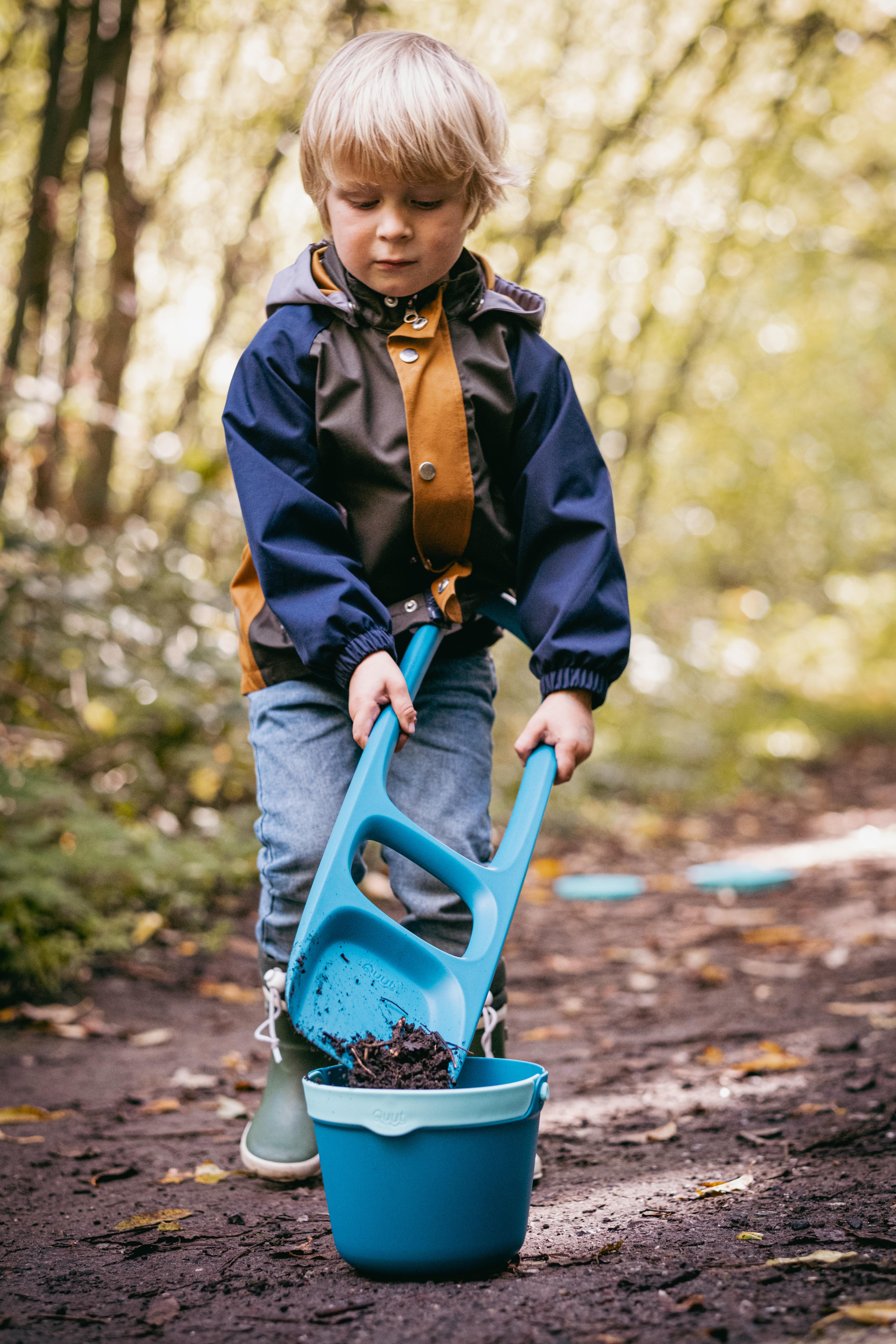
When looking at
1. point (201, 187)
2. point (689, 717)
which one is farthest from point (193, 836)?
point (689, 717)

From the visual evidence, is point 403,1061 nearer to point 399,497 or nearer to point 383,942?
point 383,942

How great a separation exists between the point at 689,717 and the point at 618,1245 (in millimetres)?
6930

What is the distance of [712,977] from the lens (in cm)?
334

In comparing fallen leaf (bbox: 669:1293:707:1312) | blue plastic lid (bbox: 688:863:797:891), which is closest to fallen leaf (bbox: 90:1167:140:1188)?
fallen leaf (bbox: 669:1293:707:1312)

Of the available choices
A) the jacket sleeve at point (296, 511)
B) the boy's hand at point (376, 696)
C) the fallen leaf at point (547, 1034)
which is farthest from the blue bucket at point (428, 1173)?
the fallen leaf at point (547, 1034)

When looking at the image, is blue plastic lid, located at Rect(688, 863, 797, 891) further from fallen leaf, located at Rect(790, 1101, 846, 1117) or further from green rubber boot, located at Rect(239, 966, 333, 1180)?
green rubber boot, located at Rect(239, 966, 333, 1180)

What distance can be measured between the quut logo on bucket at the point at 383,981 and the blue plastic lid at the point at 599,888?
3112 millimetres

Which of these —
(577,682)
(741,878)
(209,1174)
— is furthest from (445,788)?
(741,878)

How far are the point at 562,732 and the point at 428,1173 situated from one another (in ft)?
1.99

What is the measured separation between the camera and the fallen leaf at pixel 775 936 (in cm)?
376

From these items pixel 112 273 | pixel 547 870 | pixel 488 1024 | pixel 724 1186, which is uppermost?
pixel 112 273

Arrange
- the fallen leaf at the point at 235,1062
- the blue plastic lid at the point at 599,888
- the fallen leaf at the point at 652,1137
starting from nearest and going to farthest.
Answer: the fallen leaf at the point at 652,1137, the fallen leaf at the point at 235,1062, the blue plastic lid at the point at 599,888

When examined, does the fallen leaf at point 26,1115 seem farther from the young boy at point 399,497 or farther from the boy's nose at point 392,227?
the boy's nose at point 392,227

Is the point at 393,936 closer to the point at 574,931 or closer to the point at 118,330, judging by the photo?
the point at 574,931
